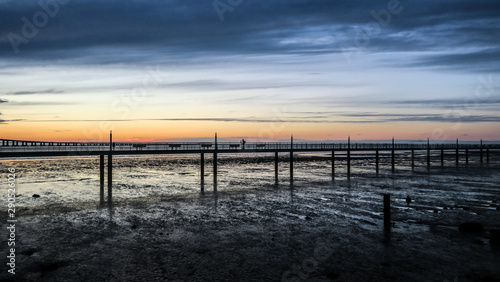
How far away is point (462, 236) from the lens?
41.0ft

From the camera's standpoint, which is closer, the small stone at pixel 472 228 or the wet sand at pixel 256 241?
the wet sand at pixel 256 241

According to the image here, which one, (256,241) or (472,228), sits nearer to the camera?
(256,241)

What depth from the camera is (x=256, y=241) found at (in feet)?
40.4

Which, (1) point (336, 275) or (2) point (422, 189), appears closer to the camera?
(1) point (336, 275)

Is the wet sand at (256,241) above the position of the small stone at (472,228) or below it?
below

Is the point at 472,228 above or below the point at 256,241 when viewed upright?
above

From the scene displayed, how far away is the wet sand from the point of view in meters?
9.35

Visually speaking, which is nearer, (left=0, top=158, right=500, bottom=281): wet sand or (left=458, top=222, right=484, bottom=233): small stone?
(left=0, top=158, right=500, bottom=281): wet sand

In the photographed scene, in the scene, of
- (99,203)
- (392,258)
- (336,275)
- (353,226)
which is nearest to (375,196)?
(353,226)

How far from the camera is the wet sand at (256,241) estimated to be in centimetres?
935

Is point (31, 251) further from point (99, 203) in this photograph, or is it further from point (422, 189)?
point (422, 189)

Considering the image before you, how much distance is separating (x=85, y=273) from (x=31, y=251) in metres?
3.06

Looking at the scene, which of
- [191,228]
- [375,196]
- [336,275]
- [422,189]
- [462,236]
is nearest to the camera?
[336,275]

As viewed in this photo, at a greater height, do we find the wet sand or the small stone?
the small stone
